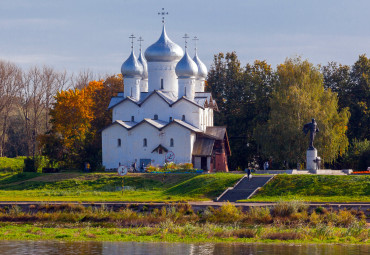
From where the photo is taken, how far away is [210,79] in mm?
78438

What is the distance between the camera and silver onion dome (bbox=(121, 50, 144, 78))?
71625 millimetres

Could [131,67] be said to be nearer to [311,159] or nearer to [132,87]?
[132,87]

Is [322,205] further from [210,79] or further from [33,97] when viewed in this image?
[33,97]

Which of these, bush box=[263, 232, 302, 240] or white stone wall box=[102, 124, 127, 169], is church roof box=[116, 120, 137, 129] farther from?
bush box=[263, 232, 302, 240]

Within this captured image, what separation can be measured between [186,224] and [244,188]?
13.7 metres

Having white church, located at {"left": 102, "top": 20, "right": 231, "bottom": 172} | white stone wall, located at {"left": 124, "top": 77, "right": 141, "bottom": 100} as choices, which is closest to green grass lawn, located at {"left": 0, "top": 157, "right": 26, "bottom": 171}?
white church, located at {"left": 102, "top": 20, "right": 231, "bottom": 172}

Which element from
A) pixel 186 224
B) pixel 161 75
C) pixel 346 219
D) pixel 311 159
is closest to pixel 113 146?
pixel 161 75

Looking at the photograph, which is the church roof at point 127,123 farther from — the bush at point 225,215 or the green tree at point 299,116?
the bush at point 225,215

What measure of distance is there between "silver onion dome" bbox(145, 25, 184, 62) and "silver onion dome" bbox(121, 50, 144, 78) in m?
1.66

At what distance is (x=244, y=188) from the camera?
4675 cm

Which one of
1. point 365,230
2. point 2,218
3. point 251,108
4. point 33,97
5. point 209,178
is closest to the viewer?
point 365,230

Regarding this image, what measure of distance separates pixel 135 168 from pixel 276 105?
43.6ft

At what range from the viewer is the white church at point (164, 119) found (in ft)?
220

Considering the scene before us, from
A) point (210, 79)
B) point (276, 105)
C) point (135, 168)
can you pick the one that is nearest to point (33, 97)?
point (210, 79)
